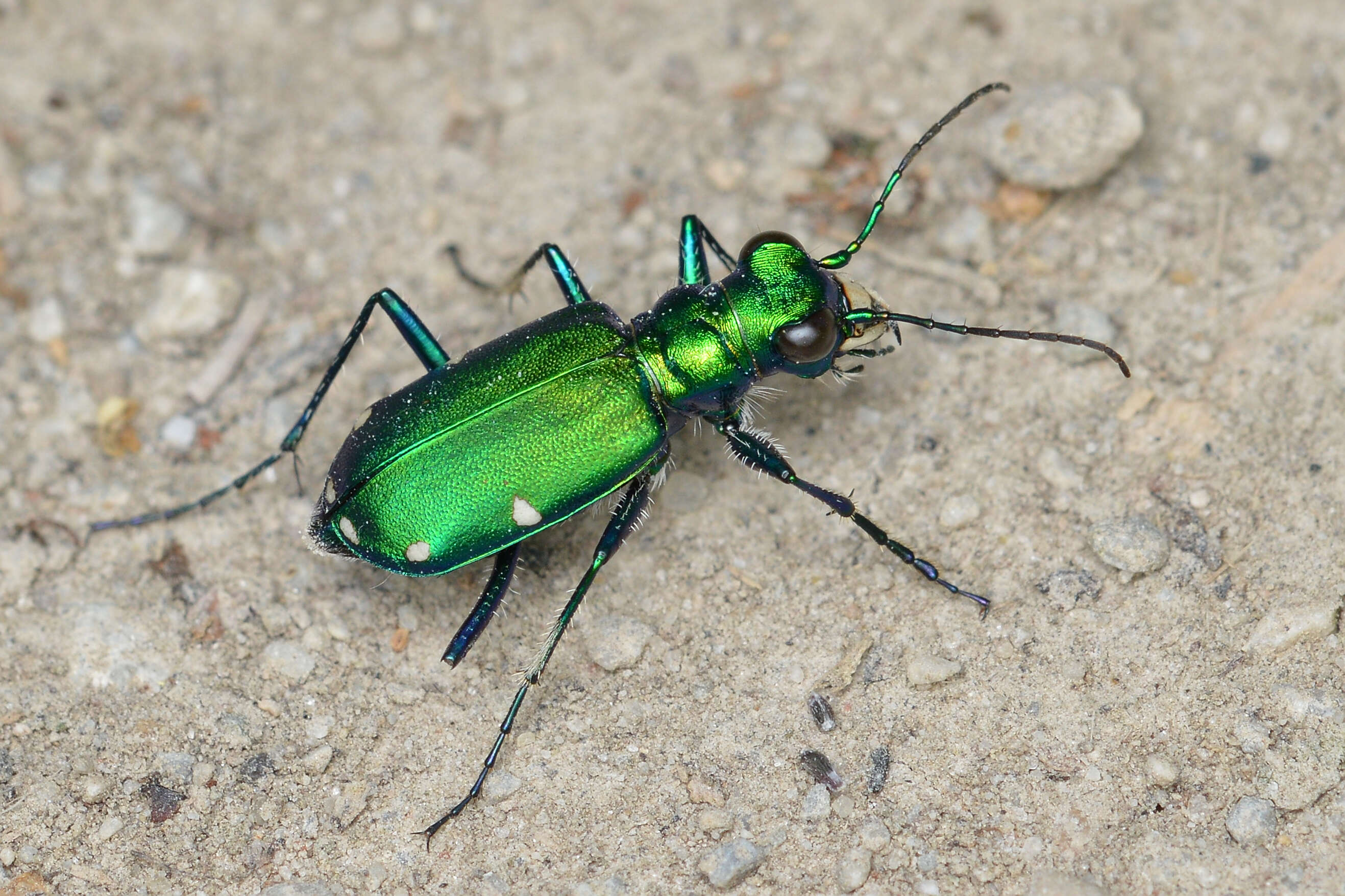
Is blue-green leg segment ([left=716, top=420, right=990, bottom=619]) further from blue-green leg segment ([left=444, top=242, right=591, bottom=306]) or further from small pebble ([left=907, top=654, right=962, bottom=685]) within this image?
blue-green leg segment ([left=444, top=242, right=591, bottom=306])

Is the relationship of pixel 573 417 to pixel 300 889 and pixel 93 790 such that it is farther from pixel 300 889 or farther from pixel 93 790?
pixel 93 790

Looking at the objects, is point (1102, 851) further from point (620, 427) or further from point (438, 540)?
point (438, 540)

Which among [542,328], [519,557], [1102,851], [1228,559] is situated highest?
[542,328]

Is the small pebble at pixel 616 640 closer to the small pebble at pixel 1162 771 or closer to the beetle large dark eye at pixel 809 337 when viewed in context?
the beetle large dark eye at pixel 809 337

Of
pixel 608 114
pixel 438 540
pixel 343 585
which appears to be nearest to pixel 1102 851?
pixel 438 540

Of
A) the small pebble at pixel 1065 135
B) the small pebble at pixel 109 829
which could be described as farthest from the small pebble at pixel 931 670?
the small pebble at pixel 109 829

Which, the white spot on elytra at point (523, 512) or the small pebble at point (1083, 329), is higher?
the white spot on elytra at point (523, 512)

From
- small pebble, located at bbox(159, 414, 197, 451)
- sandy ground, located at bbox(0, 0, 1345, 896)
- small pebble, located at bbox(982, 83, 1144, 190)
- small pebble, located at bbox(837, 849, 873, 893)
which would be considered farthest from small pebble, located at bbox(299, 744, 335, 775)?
small pebble, located at bbox(982, 83, 1144, 190)
